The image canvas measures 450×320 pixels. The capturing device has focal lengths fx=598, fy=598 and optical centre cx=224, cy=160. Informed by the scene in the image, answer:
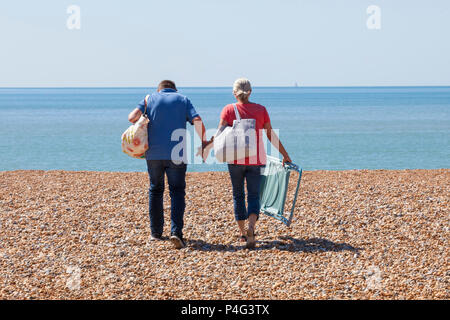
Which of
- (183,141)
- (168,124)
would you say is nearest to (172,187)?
(183,141)

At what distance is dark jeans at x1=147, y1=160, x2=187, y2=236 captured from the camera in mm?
6441

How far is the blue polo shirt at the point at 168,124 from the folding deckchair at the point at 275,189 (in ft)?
4.29

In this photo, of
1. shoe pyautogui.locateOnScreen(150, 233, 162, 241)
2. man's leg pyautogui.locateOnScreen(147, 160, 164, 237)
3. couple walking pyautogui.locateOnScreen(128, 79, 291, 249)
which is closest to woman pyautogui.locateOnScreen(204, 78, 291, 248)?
couple walking pyautogui.locateOnScreen(128, 79, 291, 249)

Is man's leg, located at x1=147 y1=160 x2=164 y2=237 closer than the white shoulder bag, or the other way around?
the white shoulder bag

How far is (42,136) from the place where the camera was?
158 ft

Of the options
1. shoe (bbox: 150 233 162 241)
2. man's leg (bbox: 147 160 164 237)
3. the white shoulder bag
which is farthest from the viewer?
shoe (bbox: 150 233 162 241)

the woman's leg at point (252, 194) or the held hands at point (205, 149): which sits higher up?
the held hands at point (205, 149)

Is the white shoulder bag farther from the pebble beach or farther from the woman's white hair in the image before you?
the pebble beach

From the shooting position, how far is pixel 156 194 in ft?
22.1

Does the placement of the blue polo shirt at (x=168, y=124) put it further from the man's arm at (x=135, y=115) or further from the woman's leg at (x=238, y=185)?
the woman's leg at (x=238, y=185)

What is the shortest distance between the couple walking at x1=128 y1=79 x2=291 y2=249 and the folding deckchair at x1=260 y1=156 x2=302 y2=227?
1.98 feet

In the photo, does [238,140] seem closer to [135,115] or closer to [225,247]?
[135,115]

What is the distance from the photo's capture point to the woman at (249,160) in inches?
246
